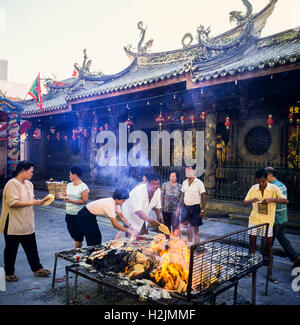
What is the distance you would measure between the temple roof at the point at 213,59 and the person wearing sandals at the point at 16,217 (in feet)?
18.8

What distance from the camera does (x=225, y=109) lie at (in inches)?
377

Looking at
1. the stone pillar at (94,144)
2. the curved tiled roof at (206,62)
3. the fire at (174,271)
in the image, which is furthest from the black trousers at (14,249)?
the stone pillar at (94,144)

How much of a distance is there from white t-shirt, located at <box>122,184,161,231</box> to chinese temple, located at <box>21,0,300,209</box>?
169 inches

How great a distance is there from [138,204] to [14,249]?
2.06 metres

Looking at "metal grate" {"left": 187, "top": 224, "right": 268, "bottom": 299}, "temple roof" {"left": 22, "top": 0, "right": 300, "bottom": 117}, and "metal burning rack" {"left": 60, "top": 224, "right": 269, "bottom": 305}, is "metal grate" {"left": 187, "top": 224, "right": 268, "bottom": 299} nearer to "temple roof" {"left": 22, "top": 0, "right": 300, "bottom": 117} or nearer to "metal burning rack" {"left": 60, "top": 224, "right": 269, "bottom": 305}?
"metal burning rack" {"left": 60, "top": 224, "right": 269, "bottom": 305}

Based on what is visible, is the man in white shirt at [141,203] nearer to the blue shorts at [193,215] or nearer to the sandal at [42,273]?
the blue shorts at [193,215]

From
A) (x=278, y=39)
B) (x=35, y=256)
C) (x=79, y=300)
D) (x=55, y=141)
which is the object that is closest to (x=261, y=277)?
(x=79, y=300)

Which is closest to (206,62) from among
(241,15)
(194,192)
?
(241,15)

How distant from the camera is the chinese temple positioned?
26.3 ft

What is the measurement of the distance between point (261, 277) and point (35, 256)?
3.75 meters

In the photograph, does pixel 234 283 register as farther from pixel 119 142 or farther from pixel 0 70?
pixel 0 70

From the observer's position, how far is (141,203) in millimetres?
4746

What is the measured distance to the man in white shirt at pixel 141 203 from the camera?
4727mm

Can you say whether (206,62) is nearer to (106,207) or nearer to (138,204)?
(138,204)
